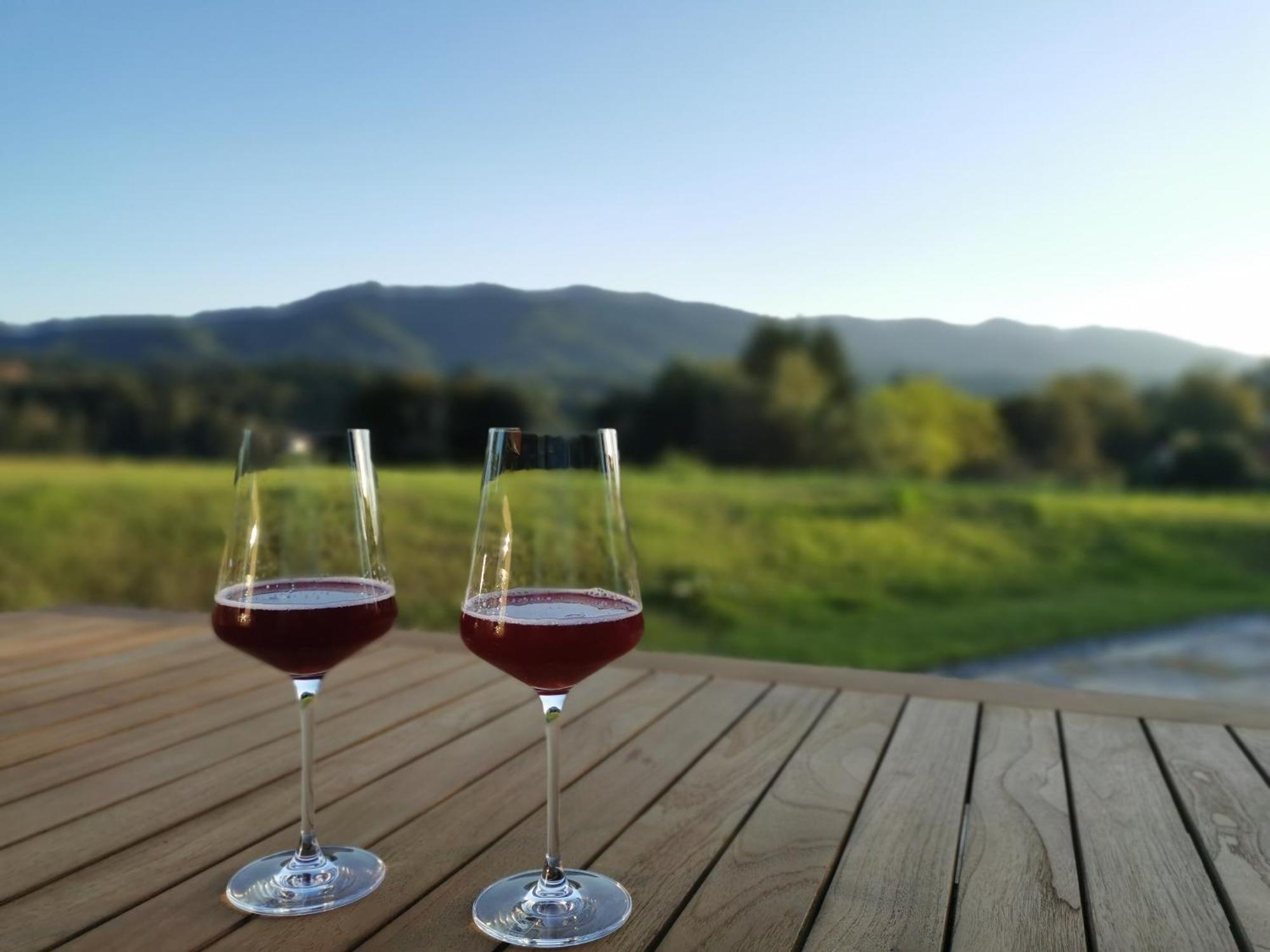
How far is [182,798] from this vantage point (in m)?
1.22

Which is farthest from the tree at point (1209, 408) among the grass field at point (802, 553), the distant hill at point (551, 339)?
the grass field at point (802, 553)

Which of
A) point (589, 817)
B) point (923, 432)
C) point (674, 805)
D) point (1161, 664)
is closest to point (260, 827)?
point (589, 817)

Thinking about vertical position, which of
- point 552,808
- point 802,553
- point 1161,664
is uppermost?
point 552,808

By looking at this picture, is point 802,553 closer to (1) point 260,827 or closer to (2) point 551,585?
(1) point 260,827

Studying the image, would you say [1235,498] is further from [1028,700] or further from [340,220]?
[1028,700]

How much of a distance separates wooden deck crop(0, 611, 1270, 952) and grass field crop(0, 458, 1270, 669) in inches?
286

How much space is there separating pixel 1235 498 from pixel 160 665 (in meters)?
12.7

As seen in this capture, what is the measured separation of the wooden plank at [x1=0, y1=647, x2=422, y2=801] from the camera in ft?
4.25

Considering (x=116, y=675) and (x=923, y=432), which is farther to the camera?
(x=923, y=432)

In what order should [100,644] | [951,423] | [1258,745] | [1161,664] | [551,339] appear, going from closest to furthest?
[1258,745], [100,644], [1161,664], [551,339], [951,423]

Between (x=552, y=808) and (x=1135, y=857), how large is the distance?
0.67 m

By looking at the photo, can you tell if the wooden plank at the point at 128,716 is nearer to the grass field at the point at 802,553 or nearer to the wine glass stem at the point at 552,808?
the wine glass stem at the point at 552,808

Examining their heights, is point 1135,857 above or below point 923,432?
below

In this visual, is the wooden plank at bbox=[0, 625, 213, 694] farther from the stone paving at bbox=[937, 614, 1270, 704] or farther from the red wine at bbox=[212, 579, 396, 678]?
the stone paving at bbox=[937, 614, 1270, 704]
